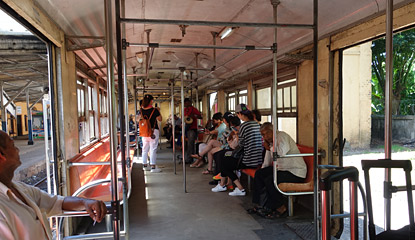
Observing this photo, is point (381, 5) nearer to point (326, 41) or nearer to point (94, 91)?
point (326, 41)

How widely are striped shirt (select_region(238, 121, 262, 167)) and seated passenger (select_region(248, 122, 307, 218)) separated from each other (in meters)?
0.41

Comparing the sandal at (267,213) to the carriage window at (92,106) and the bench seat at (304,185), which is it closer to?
the bench seat at (304,185)

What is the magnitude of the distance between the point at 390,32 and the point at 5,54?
3956 mm

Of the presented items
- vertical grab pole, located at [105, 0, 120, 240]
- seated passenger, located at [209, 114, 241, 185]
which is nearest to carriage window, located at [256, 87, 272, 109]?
seated passenger, located at [209, 114, 241, 185]

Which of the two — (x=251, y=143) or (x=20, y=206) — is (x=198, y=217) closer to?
(x=251, y=143)

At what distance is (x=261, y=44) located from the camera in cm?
498

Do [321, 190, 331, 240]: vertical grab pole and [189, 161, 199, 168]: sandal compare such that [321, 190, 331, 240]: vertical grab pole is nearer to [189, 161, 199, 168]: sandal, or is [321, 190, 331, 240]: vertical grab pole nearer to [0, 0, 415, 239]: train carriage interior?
[0, 0, 415, 239]: train carriage interior

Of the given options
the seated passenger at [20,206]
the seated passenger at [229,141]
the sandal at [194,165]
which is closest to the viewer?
the seated passenger at [20,206]

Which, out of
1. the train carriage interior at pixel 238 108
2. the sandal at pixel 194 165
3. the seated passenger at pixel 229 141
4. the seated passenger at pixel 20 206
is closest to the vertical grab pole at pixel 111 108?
the train carriage interior at pixel 238 108

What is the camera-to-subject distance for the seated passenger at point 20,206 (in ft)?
4.37

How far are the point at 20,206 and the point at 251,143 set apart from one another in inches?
136

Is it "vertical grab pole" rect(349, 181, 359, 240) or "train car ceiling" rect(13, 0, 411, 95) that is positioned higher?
"train car ceiling" rect(13, 0, 411, 95)

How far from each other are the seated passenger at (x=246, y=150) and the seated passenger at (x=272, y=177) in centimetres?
42

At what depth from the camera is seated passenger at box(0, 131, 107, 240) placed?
1332mm
